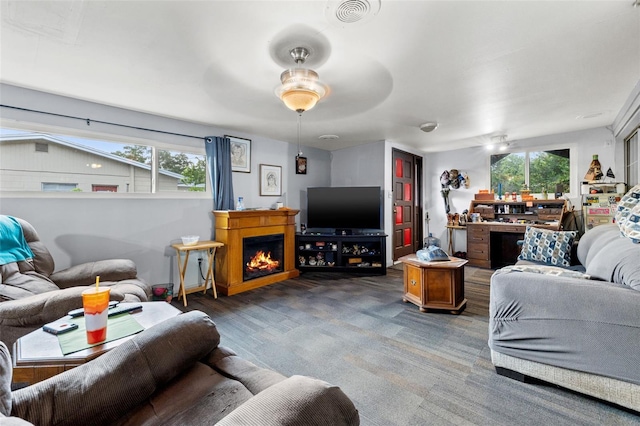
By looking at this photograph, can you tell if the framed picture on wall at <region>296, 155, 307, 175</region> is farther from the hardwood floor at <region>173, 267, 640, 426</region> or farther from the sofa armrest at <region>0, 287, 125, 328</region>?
the sofa armrest at <region>0, 287, 125, 328</region>

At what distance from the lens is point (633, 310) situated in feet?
4.79

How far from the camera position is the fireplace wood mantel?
12.1 feet

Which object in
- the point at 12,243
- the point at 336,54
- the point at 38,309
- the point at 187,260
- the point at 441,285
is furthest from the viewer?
the point at 187,260

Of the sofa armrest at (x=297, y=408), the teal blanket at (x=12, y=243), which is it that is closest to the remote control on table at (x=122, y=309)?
the sofa armrest at (x=297, y=408)

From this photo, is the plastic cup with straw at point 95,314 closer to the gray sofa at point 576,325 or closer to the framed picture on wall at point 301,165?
the gray sofa at point 576,325

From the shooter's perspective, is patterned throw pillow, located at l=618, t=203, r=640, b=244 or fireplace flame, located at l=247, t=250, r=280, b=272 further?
fireplace flame, located at l=247, t=250, r=280, b=272

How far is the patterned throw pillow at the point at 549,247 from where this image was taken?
3078 millimetres

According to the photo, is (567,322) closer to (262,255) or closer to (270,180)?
(262,255)

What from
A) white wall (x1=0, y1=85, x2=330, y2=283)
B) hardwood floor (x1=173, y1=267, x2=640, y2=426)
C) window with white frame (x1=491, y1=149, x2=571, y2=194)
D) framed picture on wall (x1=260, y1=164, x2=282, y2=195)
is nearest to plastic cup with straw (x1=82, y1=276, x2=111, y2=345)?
hardwood floor (x1=173, y1=267, x2=640, y2=426)

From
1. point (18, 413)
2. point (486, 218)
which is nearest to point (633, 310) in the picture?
point (18, 413)

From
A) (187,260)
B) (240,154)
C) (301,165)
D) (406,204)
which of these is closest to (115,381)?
(187,260)

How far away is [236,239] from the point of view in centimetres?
378

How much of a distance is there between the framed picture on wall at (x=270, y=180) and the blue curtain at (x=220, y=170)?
0.69m

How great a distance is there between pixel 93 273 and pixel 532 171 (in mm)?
6637
